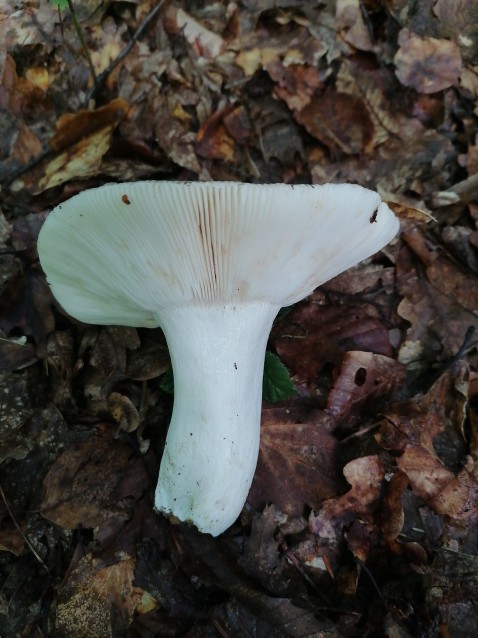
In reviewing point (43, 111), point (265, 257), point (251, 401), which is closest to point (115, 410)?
point (251, 401)

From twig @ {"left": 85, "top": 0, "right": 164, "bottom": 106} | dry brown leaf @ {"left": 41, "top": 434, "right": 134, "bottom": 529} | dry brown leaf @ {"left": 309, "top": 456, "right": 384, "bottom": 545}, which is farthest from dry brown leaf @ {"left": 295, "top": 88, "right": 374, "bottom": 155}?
dry brown leaf @ {"left": 41, "top": 434, "right": 134, "bottom": 529}

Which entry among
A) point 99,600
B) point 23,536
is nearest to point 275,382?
point 99,600

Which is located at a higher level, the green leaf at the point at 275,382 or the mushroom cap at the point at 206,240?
the mushroom cap at the point at 206,240

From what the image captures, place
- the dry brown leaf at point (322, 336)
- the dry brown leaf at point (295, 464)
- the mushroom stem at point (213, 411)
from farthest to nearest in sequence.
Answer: the dry brown leaf at point (322, 336)
the dry brown leaf at point (295, 464)
the mushroom stem at point (213, 411)

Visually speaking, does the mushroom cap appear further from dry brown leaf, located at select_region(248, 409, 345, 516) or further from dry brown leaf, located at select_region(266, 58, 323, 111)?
dry brown leaf, located at select_region(266, 58, 323, 111)

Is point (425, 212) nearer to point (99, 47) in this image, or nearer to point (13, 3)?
point (99, 47)

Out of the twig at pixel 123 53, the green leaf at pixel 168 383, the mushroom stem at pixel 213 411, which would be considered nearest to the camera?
the mushroom stem at pixel 213 411

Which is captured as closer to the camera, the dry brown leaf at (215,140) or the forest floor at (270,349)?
the forest floor at (270,349)

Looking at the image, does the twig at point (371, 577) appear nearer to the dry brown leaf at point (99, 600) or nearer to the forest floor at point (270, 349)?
the forest floor at point (270, 349)

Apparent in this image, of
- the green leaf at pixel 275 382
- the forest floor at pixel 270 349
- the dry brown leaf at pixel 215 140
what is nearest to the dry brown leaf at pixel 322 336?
the forest floor at pixel 270 349
